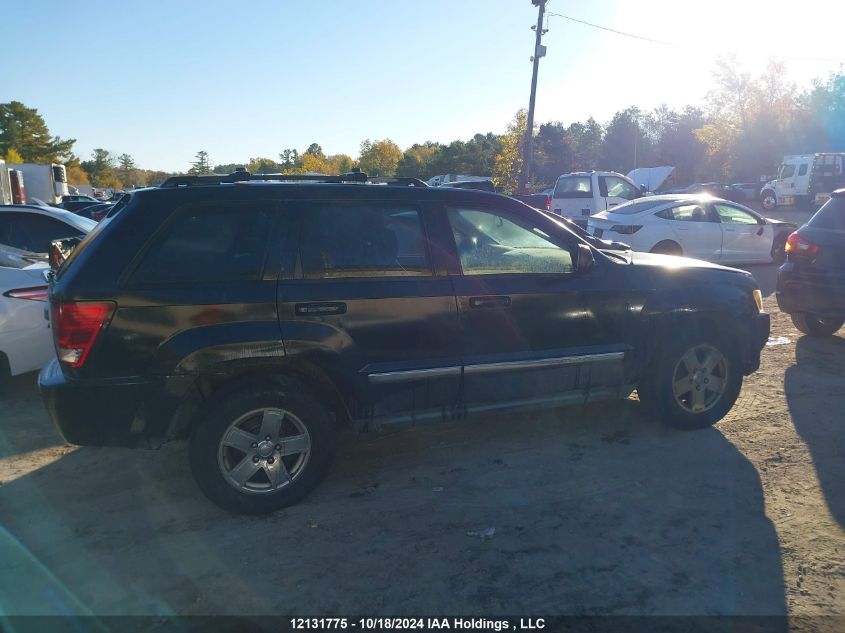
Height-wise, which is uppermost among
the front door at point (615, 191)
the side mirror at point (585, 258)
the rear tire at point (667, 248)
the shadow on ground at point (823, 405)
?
the front door at point (615, 191)

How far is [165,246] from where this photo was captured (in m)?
3.45

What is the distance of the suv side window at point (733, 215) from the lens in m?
11.7

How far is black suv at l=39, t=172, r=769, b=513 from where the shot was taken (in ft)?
11.0

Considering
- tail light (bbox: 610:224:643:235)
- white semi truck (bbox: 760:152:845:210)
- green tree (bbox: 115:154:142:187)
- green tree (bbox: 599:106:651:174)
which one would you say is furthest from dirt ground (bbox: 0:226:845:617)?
green tree (bbox: 115:154:142:187)

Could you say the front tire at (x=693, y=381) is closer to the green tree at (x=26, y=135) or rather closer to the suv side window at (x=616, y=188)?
the suv side window at (x=616, y=188)

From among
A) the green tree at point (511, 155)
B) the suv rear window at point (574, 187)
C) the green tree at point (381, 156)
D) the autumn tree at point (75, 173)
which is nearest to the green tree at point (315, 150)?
the green tree at point (381, 156)

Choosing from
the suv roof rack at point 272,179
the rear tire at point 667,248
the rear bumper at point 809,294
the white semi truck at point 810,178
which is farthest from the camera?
the white semi truck at point 810,178

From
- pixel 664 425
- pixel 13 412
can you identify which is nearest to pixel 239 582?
pixel 664 425

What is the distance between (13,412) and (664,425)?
18.1 feet

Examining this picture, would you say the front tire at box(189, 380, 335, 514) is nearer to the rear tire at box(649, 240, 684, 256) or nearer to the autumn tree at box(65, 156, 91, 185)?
the rear tire at box(649, 240, 684, 256)

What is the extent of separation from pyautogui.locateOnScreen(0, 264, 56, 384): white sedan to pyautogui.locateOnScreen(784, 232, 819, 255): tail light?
298 inches

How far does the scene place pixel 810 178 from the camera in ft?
99.0

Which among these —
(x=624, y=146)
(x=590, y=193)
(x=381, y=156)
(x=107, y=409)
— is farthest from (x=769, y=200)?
(x=381, y=156)

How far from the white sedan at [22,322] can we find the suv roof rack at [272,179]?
2.42m
